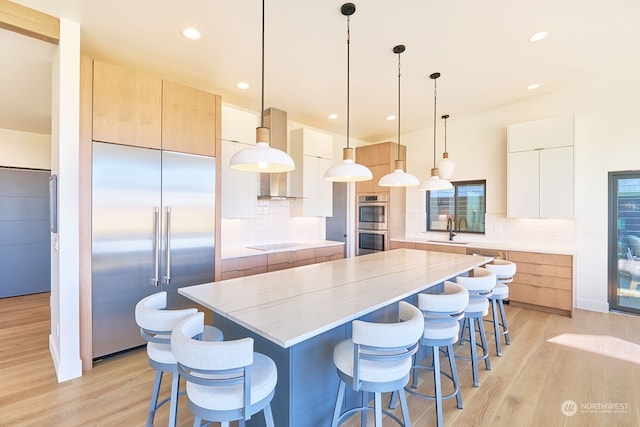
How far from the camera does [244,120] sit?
153 inches

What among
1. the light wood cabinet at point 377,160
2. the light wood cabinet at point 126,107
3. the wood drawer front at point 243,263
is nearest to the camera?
the light wood cabinet at point 126,107

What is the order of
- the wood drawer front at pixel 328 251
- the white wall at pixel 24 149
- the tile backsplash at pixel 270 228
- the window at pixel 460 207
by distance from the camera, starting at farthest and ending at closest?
1. the window at pixel 460 207
2. the white wall at pixel 24 149
3. the wood drawer front at pixel 328 251
4. the tile backsplash at pixel 270 228

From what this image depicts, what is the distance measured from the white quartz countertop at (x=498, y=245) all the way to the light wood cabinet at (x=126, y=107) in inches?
171

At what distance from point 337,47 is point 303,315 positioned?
104 inches

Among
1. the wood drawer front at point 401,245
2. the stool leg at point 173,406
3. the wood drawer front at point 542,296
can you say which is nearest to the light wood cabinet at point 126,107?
the stool leg at point 173,406

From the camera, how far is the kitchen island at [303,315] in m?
1.44

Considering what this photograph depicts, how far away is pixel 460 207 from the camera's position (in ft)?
17.7

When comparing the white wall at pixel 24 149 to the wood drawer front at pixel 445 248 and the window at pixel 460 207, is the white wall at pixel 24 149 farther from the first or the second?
the window at pixel 460 207

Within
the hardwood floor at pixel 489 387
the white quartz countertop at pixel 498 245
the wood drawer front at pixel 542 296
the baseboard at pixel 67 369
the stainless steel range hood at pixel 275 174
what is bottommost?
the hardwood floor at pixel 489 387

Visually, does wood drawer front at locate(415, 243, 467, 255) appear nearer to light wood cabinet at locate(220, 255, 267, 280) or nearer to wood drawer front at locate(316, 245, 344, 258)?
wood drawer front at locate(316, 245, 344, 258)

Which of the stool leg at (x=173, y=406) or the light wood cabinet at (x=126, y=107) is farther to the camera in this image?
the light wood cabinet at (x=126, y=107)

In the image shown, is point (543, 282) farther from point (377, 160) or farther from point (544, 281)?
point (377, 160)

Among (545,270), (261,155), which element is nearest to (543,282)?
(545,270)

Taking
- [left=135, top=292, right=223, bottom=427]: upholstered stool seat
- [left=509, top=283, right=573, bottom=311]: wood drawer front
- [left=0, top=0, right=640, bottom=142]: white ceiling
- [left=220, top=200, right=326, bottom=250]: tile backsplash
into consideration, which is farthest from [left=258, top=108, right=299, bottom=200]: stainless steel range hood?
[left=509, top=283, right=573, bottom=311]: wood drawer front
